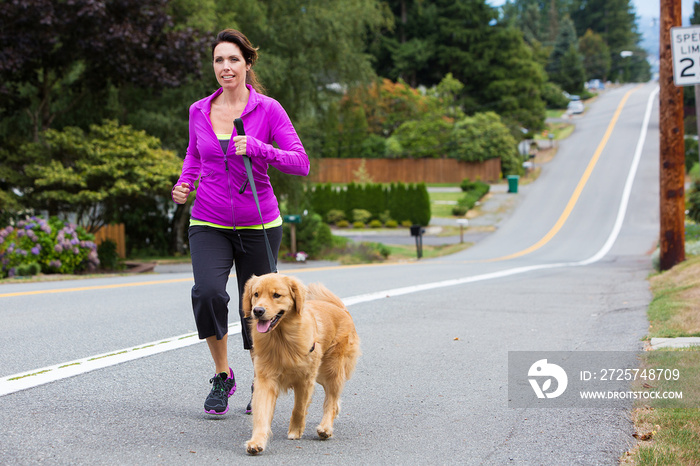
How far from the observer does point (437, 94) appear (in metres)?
74.2

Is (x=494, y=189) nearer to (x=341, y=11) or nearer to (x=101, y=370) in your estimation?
(x=341, y=11)

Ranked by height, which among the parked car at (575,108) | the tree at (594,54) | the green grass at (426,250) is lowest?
the green grass at (426,250)

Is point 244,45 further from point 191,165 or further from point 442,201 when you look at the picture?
point 442,201

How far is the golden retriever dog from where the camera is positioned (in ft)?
14.0

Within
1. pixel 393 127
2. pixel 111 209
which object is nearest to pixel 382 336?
pixel 111 209

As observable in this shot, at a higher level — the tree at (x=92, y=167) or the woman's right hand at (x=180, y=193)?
the tree at (x=92, y=167)

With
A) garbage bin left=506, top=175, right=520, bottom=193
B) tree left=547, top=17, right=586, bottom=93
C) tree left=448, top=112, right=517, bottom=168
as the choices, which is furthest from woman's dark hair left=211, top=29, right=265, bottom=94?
tree left=547, top=17, right=586, bottom=93

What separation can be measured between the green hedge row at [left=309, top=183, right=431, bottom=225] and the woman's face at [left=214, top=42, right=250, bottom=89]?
Result: 4709cm

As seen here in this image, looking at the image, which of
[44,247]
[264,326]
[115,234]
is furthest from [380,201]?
[264,326]

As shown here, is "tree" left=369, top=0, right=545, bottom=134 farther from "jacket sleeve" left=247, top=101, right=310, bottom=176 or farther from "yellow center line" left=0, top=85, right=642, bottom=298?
"jacket sleeve" left=247, top=101, right=310, bottom=176

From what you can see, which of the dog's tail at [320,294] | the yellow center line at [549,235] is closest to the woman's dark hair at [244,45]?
the dog's tail at [320,294]

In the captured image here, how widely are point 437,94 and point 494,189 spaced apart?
599 inches

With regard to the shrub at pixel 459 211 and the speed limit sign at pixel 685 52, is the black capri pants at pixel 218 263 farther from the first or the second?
the shrub at pixel 459 211

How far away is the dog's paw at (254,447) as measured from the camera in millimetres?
4219
